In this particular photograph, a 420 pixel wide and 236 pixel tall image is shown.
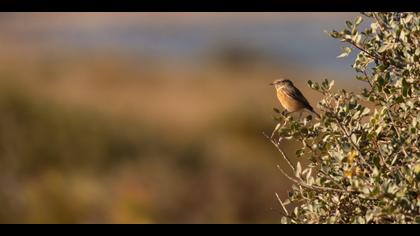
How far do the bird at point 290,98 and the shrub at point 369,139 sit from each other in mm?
1428

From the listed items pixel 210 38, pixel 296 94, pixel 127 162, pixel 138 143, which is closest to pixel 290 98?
pixel 296 94

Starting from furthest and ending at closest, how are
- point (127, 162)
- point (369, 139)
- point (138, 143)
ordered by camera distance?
point (138, 143) < point (127, 162) < point (369, 139)

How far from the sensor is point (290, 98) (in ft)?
17.6

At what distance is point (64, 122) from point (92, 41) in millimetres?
22445

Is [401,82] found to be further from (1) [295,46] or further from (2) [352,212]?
(1) [295,46]

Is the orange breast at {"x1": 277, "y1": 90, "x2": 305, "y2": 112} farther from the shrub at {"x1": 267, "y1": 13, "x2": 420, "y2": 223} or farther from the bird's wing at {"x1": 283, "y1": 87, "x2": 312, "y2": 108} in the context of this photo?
the shrub at {"x1": 267, "y1": 13, "x2": 420, "y2": 223}

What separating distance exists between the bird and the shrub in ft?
4.69

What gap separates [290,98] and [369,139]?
1990mm

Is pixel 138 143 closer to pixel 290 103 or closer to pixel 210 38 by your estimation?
pixel 290 103

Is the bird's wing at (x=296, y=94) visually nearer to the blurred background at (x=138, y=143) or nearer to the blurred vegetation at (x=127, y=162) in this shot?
the blurred background at (x=138, y=143)

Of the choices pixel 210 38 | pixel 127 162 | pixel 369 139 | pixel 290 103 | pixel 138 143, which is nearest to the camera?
pixel 369 139

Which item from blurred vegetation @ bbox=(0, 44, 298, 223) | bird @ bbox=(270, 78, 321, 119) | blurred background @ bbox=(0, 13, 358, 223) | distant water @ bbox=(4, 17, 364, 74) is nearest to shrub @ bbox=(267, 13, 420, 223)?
blurred background @ bbox=(0, 13, 358, 223)

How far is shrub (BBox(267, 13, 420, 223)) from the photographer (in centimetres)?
301

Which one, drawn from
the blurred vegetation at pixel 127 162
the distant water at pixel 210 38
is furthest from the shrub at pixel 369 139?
the distant water at pixel 210 38
